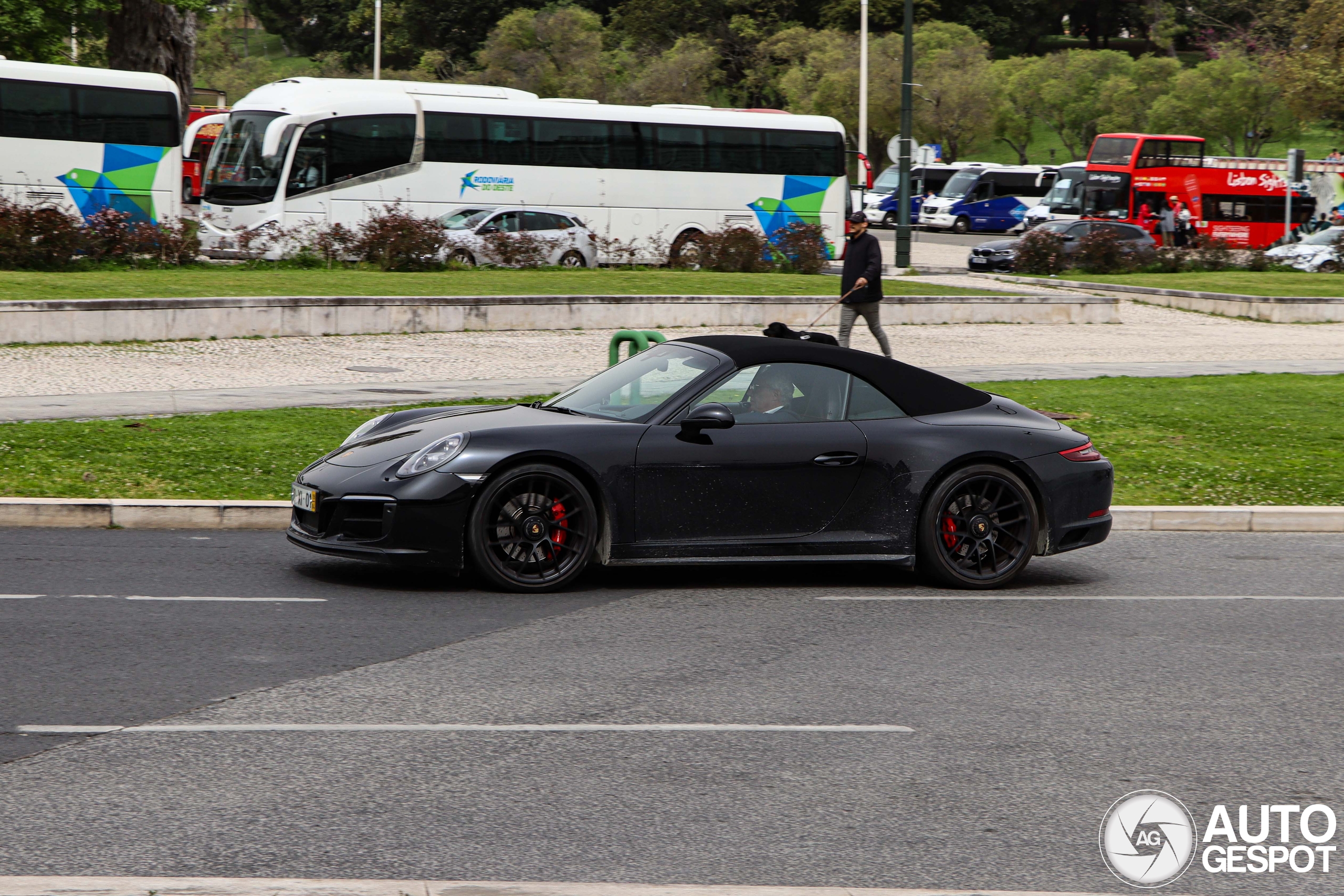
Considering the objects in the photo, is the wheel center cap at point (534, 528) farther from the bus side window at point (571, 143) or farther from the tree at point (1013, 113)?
the tree at point (1013, 113)

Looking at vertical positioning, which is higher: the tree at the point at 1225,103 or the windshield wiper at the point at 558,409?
the tree at the point at 1225,103


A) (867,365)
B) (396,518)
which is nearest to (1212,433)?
(867,365)

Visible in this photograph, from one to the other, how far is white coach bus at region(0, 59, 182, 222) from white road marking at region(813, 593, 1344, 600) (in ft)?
73.0

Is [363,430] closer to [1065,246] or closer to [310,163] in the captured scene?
[310,163]

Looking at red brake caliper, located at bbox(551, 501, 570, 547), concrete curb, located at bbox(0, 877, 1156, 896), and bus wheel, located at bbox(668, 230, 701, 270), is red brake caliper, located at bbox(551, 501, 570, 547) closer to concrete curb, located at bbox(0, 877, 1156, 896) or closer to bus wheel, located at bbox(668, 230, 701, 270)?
concrete curb, located at bbox(0, 877, 1156, 896)

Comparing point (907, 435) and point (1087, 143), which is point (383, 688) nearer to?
point (907, 435)

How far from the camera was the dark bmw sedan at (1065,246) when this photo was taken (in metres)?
34.9

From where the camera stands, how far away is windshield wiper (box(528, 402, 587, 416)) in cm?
838

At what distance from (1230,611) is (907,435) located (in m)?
1.90

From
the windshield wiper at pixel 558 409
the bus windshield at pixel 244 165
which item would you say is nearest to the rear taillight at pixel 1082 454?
the windshield wiper at pixel 558 409

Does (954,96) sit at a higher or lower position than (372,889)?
higher

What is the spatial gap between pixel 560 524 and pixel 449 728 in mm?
2490

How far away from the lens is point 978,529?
842cm

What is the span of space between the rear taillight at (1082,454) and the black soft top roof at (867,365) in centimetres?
57
